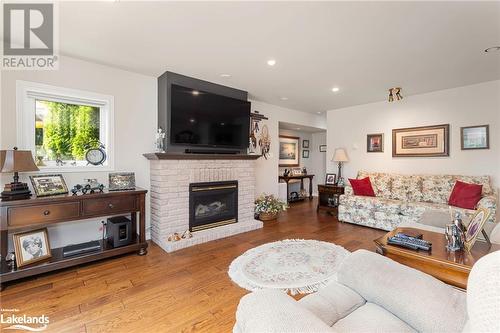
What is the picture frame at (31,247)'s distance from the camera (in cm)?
229

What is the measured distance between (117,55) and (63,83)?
2.45ft

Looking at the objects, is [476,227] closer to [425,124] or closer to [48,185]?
[425,124]

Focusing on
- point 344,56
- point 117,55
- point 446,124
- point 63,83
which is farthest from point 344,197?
point 63,83

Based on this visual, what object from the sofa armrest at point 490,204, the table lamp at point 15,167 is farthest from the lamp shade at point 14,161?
the sofa armrest at point 490,204

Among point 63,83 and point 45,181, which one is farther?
point 63,83

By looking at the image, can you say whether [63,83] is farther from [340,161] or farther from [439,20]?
[340,161]

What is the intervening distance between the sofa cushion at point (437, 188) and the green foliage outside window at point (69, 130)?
17.1 feet

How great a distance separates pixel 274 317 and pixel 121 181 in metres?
2.77

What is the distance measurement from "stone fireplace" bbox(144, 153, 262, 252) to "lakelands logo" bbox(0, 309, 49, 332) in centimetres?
136

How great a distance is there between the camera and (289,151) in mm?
7059

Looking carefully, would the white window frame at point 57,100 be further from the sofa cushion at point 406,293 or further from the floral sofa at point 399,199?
the floral sofa at point 399,199

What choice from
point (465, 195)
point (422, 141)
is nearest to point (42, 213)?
point (465, 195)

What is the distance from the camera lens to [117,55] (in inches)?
111

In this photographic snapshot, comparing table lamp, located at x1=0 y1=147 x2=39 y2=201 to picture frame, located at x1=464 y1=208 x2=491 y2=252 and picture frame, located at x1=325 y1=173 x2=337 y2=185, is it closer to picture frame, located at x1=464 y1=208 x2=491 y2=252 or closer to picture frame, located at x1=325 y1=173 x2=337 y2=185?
picture frame, located at x1=464 y1=208 x2=491 y2=252
